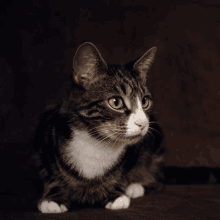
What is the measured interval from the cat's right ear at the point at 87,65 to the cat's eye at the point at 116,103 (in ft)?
0.35

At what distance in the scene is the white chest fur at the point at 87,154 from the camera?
953 mm

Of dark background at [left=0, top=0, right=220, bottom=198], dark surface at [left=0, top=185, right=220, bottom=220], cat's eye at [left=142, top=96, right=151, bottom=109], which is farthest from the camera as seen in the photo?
dark background at [left=0, top=0, right=220, bottom=198]

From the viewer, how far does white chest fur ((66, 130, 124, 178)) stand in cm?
95

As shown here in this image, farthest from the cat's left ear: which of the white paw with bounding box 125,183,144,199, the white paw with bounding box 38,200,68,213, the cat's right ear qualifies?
the white paw with bounding box 38,200,68,213

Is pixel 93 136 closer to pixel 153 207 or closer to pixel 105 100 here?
pixel 105 100

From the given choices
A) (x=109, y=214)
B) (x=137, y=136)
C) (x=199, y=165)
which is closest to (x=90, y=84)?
(x=137, y=136)

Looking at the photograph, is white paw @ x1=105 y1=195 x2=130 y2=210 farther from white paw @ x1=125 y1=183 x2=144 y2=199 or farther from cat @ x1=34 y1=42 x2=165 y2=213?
white paw @ x1=125 y1=183 x2=144 y2=199

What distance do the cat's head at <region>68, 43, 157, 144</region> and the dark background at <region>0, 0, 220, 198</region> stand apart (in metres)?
0.41

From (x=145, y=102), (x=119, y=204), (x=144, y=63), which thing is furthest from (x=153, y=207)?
(x=144, y=63)

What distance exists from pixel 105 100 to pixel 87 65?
146 millimetres

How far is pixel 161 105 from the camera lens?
54.3 inches

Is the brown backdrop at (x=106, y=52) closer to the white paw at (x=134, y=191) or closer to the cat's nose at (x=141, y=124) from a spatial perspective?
the white paw at (x=134, y=191)

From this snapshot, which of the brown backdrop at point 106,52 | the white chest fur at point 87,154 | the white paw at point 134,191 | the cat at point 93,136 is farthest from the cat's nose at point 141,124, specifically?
the brown backdrop at point 106,52

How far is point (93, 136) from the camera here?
3.10 feet
